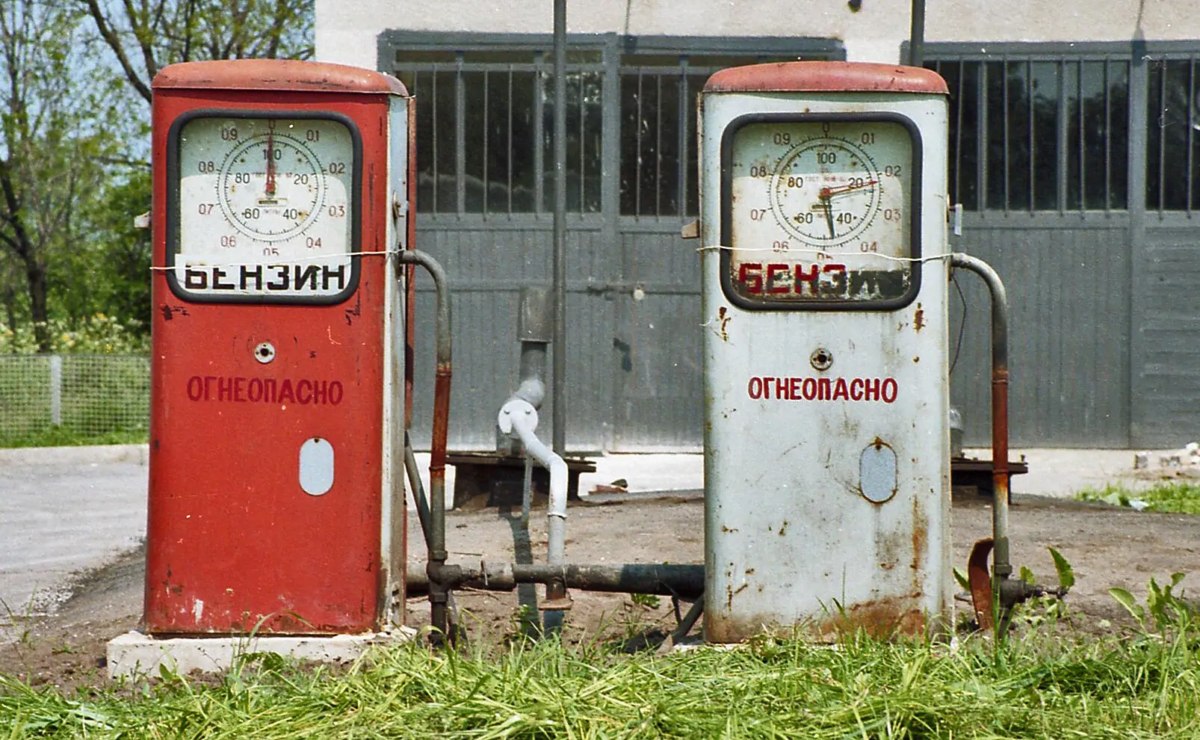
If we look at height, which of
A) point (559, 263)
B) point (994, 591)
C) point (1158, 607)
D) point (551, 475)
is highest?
point (559, 263)

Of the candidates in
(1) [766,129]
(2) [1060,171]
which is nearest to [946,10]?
(2) [1060,171]

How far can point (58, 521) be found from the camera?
8.90 metres

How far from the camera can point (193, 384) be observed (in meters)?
4.16

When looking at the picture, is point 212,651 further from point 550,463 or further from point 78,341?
point 78,341

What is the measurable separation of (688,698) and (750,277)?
135 cm

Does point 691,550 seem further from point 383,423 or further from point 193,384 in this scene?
point 193,384

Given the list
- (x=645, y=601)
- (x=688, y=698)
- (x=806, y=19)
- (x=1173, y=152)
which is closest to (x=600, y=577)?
(x=645, y=601)

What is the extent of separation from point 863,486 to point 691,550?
1928 mm

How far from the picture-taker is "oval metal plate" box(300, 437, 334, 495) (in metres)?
4.16

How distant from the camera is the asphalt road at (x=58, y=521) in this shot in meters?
6.68

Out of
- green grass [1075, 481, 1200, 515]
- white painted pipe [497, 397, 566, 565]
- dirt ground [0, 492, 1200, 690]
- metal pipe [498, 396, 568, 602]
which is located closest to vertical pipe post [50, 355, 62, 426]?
dirt ground [0, 492, 1200, 690]

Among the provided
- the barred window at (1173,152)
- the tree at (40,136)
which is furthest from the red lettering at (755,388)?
the tree at (40,136)

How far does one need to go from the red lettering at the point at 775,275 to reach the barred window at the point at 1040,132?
7.82m

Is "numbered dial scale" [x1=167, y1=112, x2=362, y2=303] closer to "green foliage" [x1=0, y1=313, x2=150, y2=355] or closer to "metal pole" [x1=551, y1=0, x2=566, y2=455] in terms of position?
"metal pole" [x1=551, y1=0, x2=566, y2=455]
